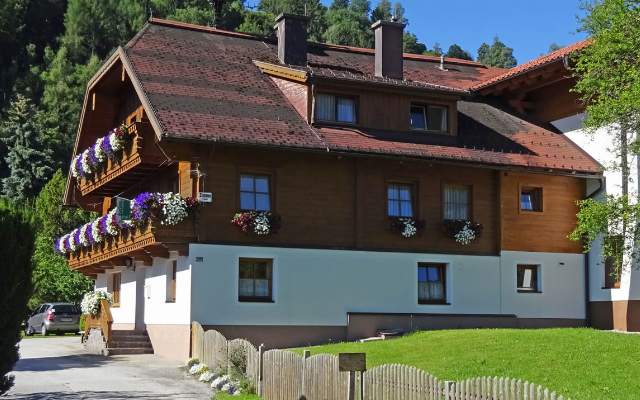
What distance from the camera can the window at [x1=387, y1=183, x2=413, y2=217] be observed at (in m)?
27.3

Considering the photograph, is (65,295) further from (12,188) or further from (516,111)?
(516,111)

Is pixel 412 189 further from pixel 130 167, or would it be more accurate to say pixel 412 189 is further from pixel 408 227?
pixel 130 167

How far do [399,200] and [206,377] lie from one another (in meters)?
9.71

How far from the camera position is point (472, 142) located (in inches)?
1137

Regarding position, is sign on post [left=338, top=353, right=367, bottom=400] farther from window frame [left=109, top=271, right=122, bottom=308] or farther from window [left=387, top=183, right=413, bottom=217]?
window frame [left=109, top=271, right=122, bottom=308]

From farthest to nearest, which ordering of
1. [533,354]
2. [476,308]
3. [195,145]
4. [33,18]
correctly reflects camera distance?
[33,18] → [476,308] → [195,145] → [533,354]

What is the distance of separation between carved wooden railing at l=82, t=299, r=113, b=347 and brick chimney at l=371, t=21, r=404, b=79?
11525 mm

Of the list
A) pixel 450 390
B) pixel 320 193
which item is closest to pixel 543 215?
pixel 320 193

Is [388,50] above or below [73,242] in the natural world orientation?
above

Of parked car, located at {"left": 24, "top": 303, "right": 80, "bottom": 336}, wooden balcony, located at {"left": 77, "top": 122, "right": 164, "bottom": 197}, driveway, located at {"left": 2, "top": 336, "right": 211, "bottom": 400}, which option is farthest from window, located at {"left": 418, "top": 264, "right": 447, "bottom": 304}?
parked car, located at {"left": 24, "top": 303, "right": 80, "bottom": 336}

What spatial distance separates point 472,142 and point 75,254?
15.3 metres

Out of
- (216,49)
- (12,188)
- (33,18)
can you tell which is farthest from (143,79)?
(33,18)

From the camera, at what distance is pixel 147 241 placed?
24609 mm

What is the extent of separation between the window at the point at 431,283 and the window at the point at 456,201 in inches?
63.5
